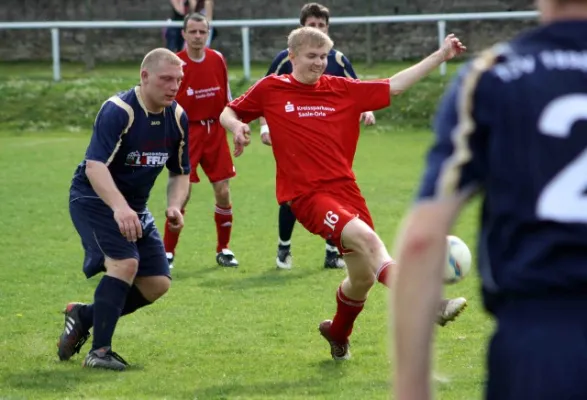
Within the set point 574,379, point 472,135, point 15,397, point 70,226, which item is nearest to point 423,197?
point 472,135

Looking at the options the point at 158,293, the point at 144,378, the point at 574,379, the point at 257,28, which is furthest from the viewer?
the point at 257,28

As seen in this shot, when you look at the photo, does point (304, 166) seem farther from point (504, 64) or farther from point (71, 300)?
point (504, 64)

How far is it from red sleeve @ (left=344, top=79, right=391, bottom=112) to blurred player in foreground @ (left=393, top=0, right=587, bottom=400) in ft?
16.0

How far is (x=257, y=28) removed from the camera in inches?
997

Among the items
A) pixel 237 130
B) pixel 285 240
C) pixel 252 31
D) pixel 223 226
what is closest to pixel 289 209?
pixel 285 240

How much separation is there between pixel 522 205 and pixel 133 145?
15.0 feet

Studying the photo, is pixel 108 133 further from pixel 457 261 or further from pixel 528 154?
pixel 528 154

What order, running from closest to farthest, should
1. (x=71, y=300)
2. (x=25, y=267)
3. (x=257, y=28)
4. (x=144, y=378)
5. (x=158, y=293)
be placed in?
1. (x=144, y=378)
2. (x=158, y=293)
3. (x=71, y=300)
4. (x=25, y=267)
5. (x=257, y=28)

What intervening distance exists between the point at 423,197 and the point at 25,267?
7906 millimetres

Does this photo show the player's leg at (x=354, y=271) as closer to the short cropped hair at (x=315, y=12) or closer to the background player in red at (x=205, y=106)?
the background player in red at (x=205, y=106)

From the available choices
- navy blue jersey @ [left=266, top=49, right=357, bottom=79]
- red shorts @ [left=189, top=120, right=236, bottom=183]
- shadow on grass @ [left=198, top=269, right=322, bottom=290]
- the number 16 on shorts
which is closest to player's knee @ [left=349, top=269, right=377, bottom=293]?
the number 16 on shorts

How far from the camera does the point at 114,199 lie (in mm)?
6238

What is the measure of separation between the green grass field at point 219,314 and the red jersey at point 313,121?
997 mm

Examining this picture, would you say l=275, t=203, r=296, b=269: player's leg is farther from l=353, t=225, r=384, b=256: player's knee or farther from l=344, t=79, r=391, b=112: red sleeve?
l=353, t=225, r=384, b=256: player's knee
